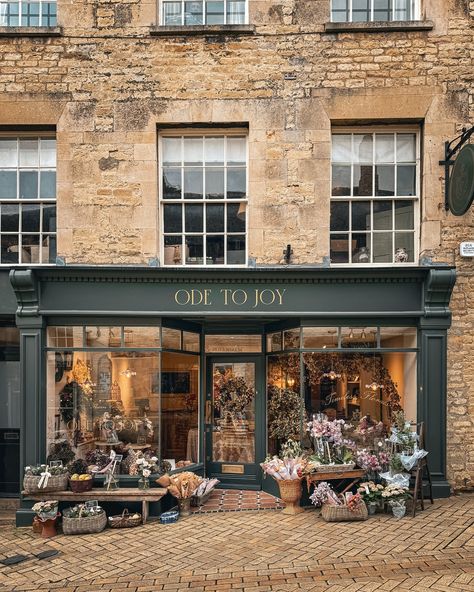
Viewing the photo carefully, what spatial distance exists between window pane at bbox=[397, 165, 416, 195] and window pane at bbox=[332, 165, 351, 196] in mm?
873

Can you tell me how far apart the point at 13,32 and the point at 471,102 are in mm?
7857

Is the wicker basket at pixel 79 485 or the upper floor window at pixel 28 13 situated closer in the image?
the wicker basket at pixel 79 485

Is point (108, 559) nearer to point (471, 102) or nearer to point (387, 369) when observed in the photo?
point (387, 369)

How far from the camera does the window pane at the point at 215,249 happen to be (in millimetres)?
9164

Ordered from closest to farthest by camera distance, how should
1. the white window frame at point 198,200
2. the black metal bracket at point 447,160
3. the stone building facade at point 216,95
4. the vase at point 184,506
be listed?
the vase at point 184,506
the black metal bracket at point 447,160
the stone building facade at point 216,95
the white window frame at point 198,200

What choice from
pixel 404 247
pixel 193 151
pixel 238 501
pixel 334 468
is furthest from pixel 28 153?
pixel 334 468

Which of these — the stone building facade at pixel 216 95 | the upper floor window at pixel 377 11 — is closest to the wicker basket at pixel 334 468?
the stone building facade at pixel 216 95

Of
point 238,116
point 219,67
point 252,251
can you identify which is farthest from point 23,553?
point 219,67

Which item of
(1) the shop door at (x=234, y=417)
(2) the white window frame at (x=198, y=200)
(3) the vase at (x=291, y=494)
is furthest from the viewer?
(1) the shop door at (x=234, y=417)

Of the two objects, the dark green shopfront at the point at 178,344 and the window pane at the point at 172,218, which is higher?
the window pane at the point at 172,218

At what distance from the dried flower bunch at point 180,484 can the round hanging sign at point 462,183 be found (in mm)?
5997

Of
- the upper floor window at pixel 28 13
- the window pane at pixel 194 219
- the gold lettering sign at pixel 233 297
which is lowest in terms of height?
the gold lettering sign at pixel 233 297

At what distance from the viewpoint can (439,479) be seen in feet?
28.1

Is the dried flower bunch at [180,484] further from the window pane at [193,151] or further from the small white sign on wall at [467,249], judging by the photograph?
the small white sign on wall at [467,249]
